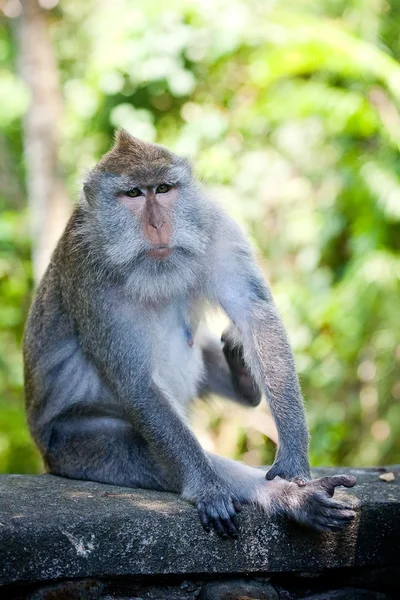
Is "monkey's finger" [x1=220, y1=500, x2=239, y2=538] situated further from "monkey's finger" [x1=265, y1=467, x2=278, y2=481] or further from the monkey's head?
the monkey's head

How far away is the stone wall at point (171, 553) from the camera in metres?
3.06

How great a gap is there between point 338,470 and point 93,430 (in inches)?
51.9

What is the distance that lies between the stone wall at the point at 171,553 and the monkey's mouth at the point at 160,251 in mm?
1059

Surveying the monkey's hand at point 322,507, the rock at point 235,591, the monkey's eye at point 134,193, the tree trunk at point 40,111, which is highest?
the tree trunk at point 40,111

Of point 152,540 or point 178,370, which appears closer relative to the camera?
point 152,540

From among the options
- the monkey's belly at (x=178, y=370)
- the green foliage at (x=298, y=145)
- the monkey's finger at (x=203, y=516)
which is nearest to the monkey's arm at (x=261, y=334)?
the monkey's belly at (x=178, y=370)

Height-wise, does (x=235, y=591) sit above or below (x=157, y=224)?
below

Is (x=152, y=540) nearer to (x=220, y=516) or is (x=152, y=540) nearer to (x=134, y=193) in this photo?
(x=220, y=516)

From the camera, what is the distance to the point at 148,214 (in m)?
3.82

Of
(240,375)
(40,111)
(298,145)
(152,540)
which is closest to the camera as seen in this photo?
(152,540)

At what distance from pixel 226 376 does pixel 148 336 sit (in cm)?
92

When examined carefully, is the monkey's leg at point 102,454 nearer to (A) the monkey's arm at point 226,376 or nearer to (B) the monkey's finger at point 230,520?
(B) the monkey's finger at point 230,520

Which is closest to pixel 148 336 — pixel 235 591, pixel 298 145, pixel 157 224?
pixel 157 224

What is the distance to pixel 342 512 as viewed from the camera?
3297mm
